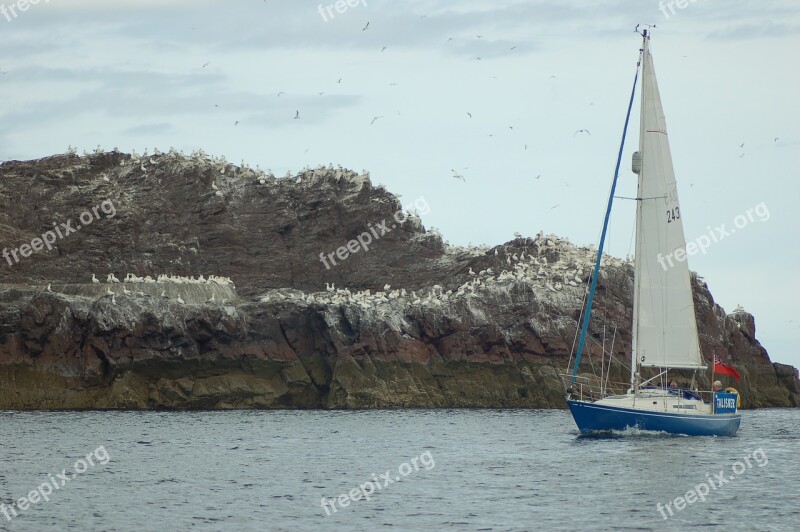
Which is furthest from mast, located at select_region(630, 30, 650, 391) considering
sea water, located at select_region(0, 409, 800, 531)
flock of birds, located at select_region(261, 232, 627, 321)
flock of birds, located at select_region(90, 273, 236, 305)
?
flock of birds, located at select_region(90, 273, 236, 305)

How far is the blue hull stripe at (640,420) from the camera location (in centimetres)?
5594

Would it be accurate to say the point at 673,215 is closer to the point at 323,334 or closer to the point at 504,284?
the point at 504,284

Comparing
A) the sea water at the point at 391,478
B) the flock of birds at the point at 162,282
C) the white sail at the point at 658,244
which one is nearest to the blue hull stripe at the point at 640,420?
the sea water at the point at 391,478

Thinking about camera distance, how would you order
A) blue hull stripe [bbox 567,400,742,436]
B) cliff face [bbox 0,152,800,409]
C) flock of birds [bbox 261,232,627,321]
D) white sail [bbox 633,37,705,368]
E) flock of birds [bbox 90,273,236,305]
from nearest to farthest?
blue hull stripe [bbox 567,400,742,436] → white sail [bbox 633,37,705,368] → cliff face [bbox 0,152,800,409] → flock of birds [bbox 90,273,236,305] → flock of birds [bbox 261,232,627,321]

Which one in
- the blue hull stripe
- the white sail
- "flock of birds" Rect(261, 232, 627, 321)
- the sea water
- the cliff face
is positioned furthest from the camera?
"flock of birds" Rect(261, 232, 627, 321)

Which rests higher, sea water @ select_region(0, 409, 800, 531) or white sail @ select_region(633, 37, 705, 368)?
white sail @ select_region(633, 37, 705, 368)

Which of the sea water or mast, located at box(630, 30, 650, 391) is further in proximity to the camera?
mast, located at box(630, 30, 650, 391)

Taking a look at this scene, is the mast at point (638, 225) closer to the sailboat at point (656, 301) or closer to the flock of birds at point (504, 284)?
the sailboat at point (656, 301)

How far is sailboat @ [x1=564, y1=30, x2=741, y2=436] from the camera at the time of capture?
184 feet

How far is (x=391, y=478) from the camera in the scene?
48.4 meters

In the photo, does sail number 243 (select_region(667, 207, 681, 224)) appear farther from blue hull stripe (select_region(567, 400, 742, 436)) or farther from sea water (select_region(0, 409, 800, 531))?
sea water (select_region(0, 409, 800, 531))

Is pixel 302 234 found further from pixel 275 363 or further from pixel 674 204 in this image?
pixel 674 204

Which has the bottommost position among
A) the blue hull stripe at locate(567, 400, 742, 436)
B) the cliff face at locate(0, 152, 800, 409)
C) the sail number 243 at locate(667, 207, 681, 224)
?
the blue hull stripe at locate(567, 400, 742, 436)

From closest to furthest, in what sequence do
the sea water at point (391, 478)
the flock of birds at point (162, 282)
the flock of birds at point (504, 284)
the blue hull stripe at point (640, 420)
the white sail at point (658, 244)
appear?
the sea water at point (391, 478), the blue hull stripe at point (640, 420), the white sail at point (658, 244), the flock of birds at point (162, 282), the flock of birds at point (504, 284)
